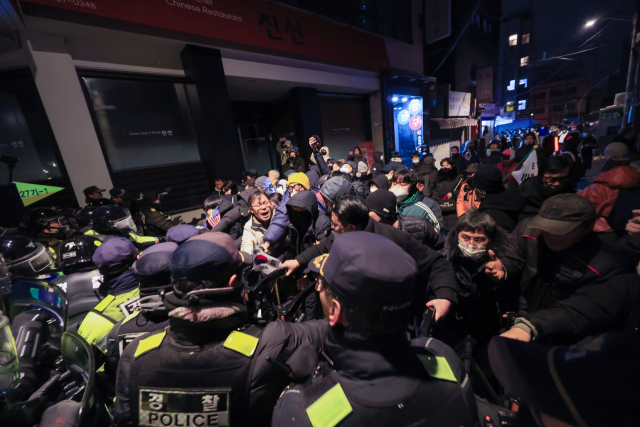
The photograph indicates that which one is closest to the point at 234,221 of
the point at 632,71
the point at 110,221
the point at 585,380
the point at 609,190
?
the point at 110,221

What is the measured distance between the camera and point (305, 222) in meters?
3.10

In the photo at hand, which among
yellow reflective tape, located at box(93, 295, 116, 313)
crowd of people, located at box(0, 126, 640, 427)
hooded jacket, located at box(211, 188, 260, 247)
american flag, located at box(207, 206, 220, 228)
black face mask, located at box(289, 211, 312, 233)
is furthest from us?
american flag, located at box(207, 206, 220, 228)

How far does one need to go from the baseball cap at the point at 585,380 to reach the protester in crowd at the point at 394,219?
5.79 feet

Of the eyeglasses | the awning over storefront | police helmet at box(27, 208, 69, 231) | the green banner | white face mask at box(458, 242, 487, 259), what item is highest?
the awning over storefront

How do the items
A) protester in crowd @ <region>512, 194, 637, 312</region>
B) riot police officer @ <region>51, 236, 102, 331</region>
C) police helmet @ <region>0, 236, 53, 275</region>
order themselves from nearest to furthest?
1. protester in crowd @ <region>512, 194, 637, 312</region>
2. riot police officer @ <region>51, 236, 102, 331</region>
3. police helmet @ <region>0, 236, 53, 275</region>

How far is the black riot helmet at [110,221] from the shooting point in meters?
3.68

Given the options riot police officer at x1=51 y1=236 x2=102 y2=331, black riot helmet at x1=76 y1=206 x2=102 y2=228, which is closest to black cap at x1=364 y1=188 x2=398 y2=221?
riot police officer at x1=51 y1=236 x2=102 y2=331

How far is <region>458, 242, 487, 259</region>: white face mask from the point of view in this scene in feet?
6.84

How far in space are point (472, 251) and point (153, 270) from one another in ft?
8.38

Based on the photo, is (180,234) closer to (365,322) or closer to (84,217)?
(365,322)

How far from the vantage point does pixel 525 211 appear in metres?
2.81

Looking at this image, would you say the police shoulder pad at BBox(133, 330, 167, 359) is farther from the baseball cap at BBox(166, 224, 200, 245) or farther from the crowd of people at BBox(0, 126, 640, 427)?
the baseball cap at BBox(166, 224, 200, 245)

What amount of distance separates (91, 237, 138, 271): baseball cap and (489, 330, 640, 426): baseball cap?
9.15ft

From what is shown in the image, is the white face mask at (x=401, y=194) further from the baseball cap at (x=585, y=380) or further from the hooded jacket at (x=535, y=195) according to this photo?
the baseball cap at (x=585, y=380)
